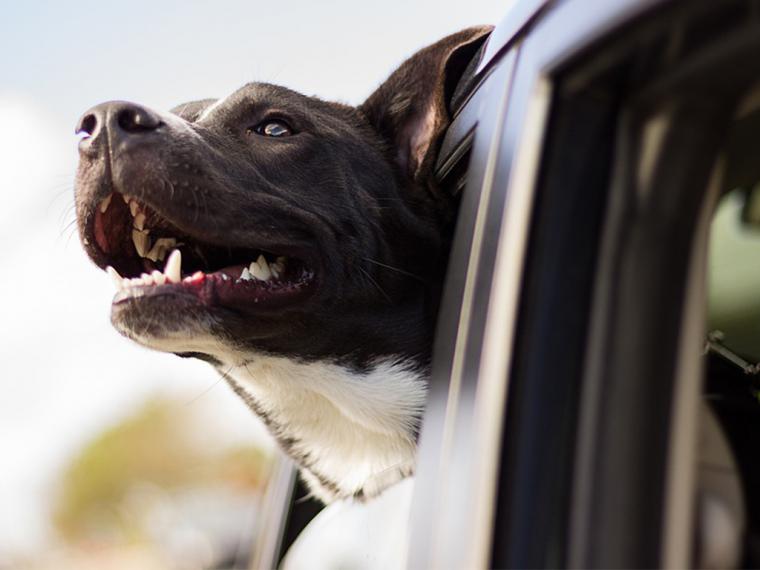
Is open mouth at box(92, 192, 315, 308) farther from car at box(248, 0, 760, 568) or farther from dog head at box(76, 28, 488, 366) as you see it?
car at box(248, 0, 760, 568)

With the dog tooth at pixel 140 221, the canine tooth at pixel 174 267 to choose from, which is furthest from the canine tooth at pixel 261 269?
the dog tooth at pixel 140 221

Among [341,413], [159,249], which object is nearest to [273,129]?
[159,249]

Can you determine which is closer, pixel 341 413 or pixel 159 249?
pixel 159 249

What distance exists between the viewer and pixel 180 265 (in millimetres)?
2627

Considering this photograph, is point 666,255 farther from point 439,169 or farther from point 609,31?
point 439,169

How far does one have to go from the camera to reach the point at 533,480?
1.17 m

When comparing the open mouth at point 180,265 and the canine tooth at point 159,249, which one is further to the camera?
the canine tooth at point 159,249

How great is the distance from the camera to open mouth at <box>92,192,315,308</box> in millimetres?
2537

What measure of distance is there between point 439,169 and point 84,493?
57.2 meters

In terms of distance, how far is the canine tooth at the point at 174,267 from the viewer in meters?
2.55

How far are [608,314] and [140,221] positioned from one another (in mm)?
1705

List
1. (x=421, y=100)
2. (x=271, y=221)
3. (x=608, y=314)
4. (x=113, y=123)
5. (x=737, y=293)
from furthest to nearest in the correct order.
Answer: (x=421, y=100)
(x=271, y=221)
(x=113, y=123)
(x=737, y=293)
(x=608, y=314)

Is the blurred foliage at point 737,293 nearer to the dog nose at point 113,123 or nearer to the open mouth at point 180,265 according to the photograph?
the open mouth at point 180,265

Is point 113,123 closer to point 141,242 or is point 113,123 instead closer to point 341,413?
point 141,242
